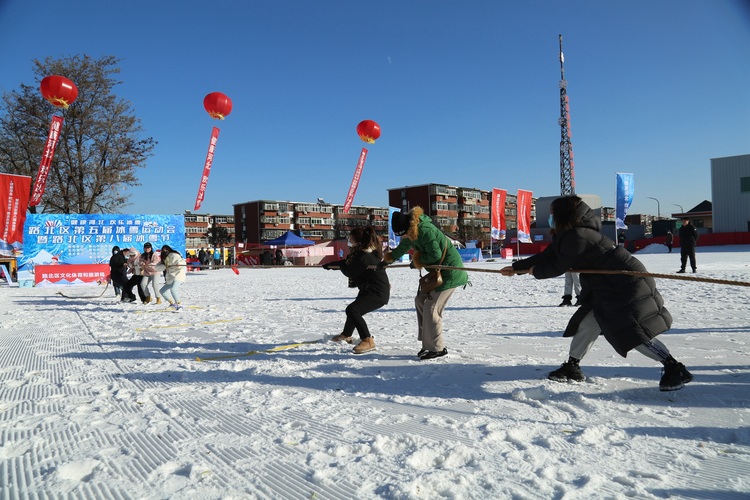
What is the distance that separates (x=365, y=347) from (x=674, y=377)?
2983 millimetres

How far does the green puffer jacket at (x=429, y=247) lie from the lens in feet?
15.9

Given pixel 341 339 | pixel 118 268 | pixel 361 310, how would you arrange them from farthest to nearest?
pixel 118 268, pixel 341 339, pixel 361 310

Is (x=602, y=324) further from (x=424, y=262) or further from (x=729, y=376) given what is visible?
(x=424, y=262)

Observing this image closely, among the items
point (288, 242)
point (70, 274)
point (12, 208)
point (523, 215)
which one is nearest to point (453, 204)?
point (288, 242)

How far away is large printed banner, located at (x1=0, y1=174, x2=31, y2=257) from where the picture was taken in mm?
18109

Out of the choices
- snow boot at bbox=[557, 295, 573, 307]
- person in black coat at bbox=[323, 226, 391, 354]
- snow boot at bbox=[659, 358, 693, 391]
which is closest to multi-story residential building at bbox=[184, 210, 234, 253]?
snow boot at bbox=[557, 295, 573, 307]

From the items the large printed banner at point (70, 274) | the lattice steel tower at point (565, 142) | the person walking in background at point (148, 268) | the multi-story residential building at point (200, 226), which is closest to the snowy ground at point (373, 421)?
the person walking in background at point (148, 268)

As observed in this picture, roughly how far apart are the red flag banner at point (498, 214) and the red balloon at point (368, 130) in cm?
843

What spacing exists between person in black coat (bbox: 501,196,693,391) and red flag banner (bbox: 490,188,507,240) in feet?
75.1

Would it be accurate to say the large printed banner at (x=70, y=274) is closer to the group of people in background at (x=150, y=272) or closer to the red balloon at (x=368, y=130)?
the group of people in background at (x=150, y=272)

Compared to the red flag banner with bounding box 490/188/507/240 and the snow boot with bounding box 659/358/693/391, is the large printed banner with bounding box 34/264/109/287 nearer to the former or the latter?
the red flag banner with bounding box 490/188/507/240

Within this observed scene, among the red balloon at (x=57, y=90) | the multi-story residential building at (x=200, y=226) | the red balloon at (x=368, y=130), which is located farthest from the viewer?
the multi-story residential building at (x=200, y=226)

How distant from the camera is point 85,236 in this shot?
65.5ft

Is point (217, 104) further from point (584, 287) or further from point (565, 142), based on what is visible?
point (565, 142)
